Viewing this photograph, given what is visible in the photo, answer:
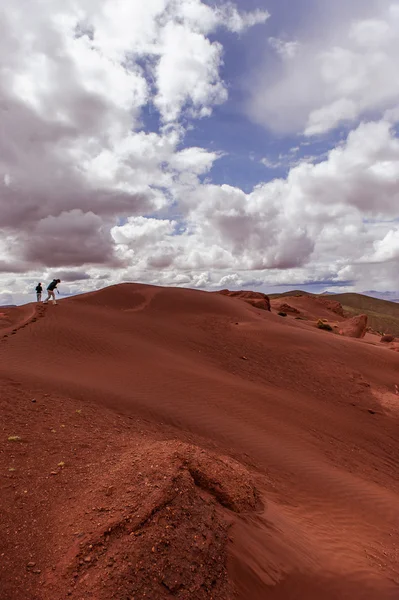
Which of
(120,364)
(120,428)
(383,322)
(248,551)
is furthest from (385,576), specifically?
(383,322)

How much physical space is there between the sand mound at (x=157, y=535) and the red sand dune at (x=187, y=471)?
17 mm

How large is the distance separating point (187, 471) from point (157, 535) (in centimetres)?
118

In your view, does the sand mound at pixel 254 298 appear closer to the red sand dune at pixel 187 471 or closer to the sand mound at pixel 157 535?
the red sand dune at pixel 187 471

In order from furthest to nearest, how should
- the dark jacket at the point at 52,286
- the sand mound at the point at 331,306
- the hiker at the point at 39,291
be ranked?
the sand mound at the point at 331,306 < the hiker at the point at 39,291 < the dark jacket at the point at 52,286

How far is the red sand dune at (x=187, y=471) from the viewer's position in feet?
14.2

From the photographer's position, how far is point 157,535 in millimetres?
Answer: 4414

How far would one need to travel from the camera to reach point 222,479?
19.6 ft

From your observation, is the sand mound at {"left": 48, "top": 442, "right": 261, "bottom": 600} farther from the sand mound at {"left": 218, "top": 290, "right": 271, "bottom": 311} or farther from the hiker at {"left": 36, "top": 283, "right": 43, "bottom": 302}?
the sand mound at {"left": 218, "top": 290, "right": 271, "bottom": 311}

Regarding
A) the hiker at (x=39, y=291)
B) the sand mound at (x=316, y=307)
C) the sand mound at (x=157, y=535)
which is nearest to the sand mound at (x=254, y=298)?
the sand mound at (x=316, y=307)

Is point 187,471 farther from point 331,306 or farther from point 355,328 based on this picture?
point 331,306

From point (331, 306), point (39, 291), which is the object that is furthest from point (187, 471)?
point (331, 306)

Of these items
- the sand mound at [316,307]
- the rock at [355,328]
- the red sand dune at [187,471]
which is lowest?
the red sand dune at [187,471]

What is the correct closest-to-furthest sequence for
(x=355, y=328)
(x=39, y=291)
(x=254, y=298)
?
(x=39, y=291)
(x=355, y=328)
(x=254, y=298)

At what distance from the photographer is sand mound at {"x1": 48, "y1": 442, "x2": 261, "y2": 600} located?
3.98 meters
